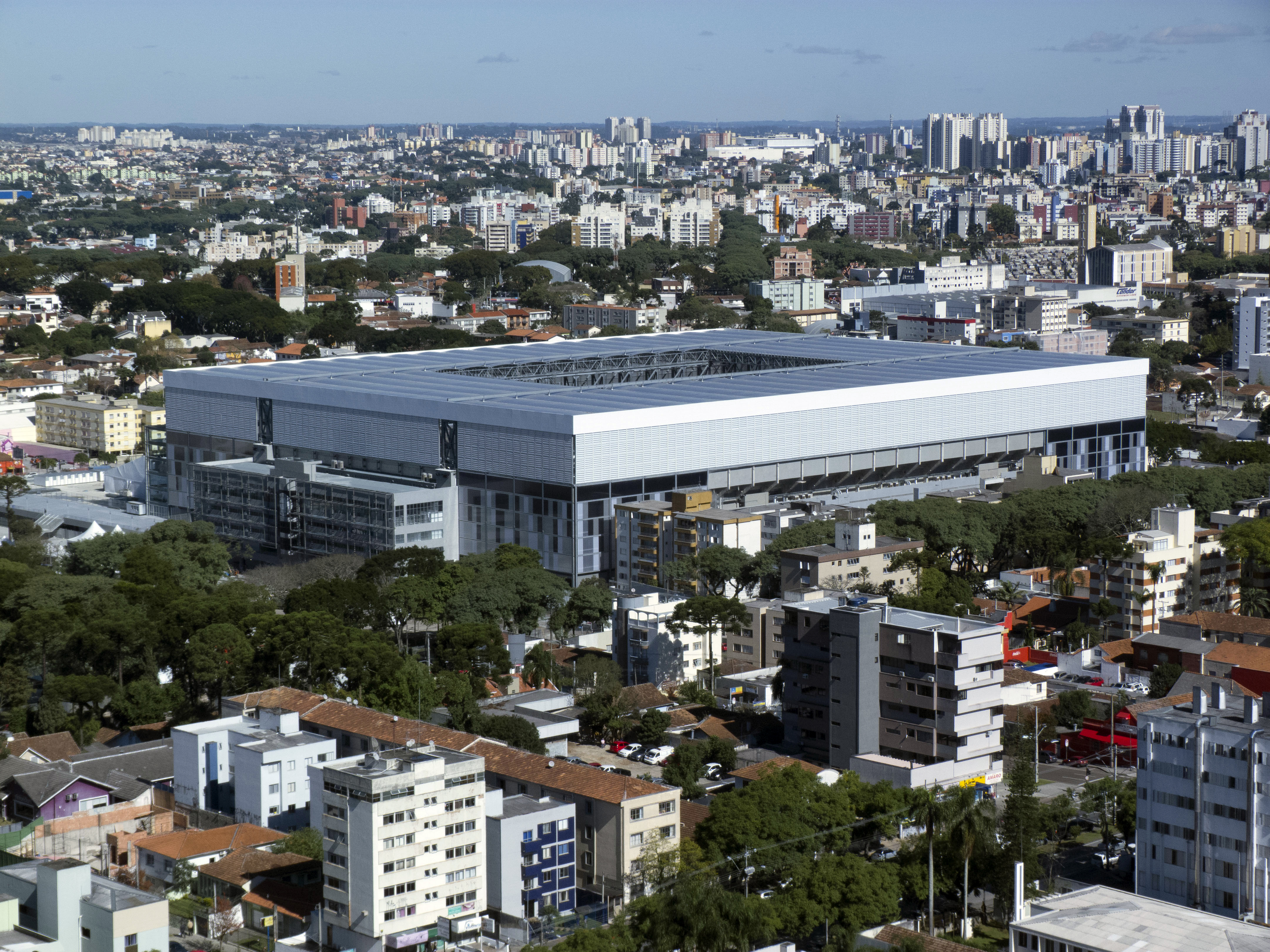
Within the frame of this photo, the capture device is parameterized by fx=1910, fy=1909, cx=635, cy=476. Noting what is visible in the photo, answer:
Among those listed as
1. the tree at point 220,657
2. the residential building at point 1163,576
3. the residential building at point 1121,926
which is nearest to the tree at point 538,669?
the tree at point 220,657

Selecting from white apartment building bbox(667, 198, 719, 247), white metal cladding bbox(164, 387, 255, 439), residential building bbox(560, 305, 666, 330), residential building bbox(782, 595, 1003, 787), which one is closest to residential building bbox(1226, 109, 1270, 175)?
white apartment building bbox(667, 198, 719, 247)

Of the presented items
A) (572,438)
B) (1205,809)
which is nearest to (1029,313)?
(572,438)

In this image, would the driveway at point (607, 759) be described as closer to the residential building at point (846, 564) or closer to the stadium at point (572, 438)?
the residential building at point (846, 564)

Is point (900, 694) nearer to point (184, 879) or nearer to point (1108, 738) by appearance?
point (1108, 738)

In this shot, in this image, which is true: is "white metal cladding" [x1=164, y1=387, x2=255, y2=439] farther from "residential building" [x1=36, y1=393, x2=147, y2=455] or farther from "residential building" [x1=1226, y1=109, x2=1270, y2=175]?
"residential building" [x1=1226, y1=109, x2=1270, y2=175]

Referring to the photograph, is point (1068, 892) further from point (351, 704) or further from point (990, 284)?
point (990, 284)

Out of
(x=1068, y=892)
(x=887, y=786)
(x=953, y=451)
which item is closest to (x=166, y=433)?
(x=953, y=451)
